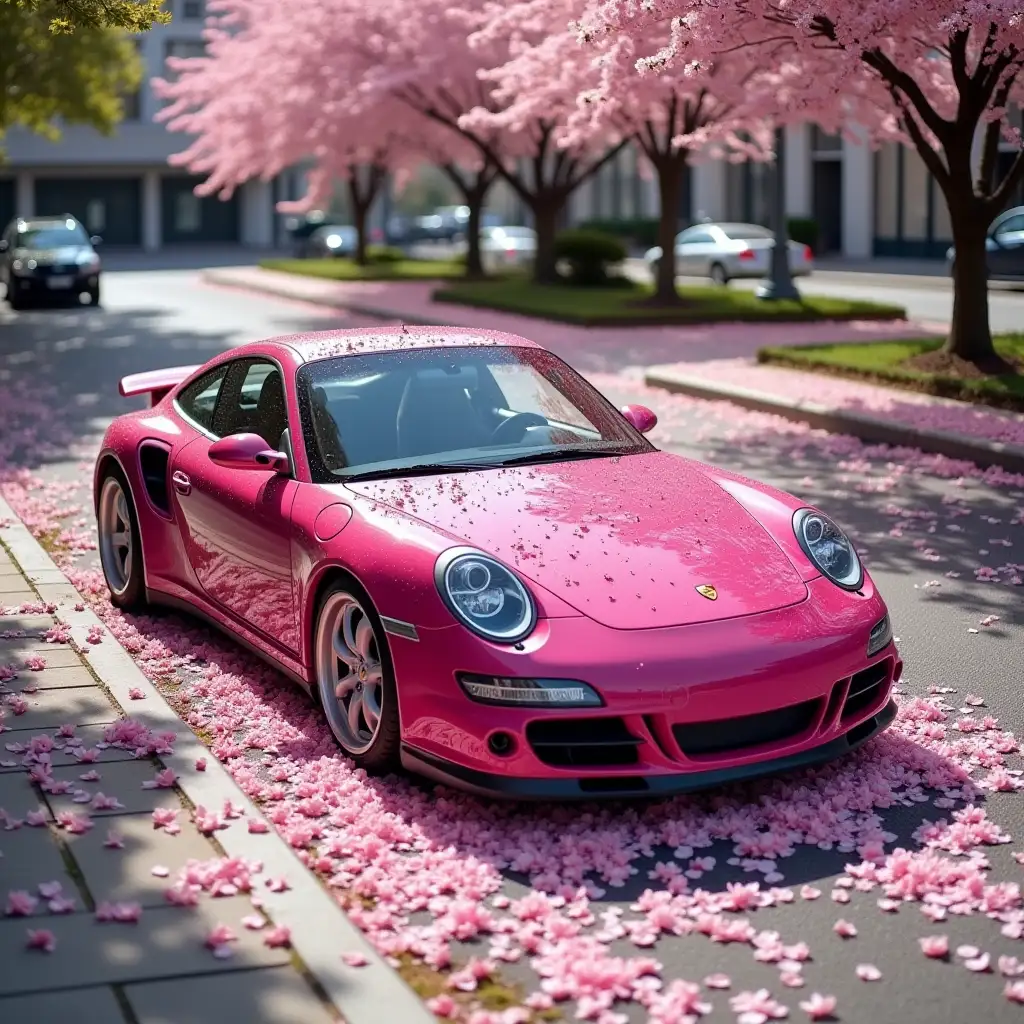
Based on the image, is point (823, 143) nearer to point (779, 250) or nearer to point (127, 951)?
point (779, 250)

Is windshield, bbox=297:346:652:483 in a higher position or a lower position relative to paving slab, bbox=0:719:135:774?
higher

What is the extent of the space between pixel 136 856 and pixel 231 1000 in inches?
37.9

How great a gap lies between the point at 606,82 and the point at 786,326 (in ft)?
30.3

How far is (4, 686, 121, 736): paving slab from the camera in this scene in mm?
5973

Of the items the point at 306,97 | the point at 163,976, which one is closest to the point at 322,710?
the point at 163,976

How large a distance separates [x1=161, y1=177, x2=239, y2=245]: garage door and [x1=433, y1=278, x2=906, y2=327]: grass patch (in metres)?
43.5

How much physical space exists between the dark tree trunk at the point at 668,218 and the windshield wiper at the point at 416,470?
19989 mm

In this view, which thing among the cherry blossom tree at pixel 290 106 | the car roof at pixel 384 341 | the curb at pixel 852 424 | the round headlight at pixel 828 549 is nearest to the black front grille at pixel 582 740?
the round headlight at pixel 828 549

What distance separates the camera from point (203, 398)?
7.39 meters

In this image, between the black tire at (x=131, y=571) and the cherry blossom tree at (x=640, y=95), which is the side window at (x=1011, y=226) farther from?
the black tire at (x=131, y=571)

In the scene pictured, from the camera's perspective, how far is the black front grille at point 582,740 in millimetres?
4969

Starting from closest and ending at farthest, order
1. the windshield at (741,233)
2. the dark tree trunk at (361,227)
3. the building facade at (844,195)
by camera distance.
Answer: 1. the windshield at (741,233)
2. the dark tree trunk at (361,227)
3. the building facade at (844,195)

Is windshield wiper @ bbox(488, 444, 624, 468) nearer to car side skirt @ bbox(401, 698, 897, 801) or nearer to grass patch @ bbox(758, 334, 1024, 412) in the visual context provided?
car side skirt @ bbox(401, 698, 897, 801)

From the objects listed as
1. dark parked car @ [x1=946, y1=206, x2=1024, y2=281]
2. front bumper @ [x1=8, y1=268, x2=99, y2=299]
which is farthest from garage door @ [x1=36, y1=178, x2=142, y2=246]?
dark parked car @ [x1=946, y1=206, x2=1024, y2=281]
